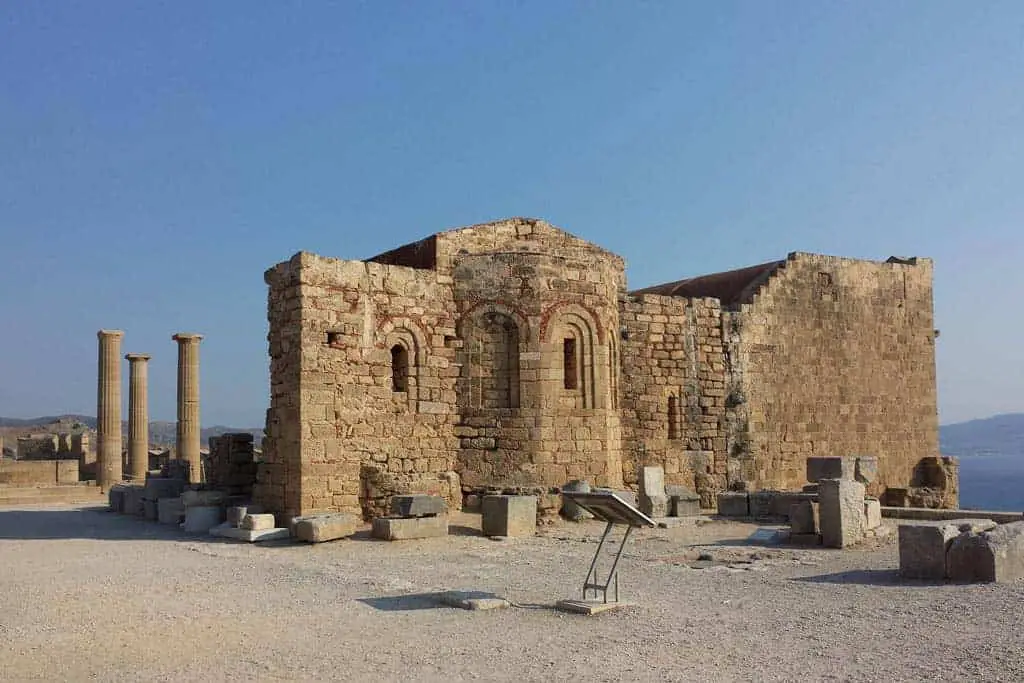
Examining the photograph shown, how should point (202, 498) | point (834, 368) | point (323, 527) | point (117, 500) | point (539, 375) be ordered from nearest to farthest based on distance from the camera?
point (323, 527)
point (202, 498)
point (539, 375)
point (117, 500)
point (834, 368)

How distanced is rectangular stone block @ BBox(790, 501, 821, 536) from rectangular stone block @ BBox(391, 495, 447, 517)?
4.78 m

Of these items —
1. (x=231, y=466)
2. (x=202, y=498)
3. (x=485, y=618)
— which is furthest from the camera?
(x=231, y=466)

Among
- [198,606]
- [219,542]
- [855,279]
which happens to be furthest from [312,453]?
[855,279]

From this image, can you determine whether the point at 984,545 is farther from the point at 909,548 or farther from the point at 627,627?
the point at 627,627

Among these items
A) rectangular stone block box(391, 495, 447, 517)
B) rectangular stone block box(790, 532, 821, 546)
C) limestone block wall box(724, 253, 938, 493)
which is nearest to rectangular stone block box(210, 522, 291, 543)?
rectangular stone block box(391, 495, 447, 517)

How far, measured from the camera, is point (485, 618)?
7.46m

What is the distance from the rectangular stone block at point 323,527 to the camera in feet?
40.1

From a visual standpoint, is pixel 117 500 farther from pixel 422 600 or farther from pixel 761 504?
pixel 761 504

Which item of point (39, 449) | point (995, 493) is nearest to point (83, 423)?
point (39, 449)

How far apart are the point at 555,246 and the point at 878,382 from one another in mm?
8729

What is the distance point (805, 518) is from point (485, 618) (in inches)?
234

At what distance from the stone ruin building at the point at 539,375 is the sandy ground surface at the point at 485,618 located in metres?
2.53

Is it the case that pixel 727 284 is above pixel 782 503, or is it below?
above

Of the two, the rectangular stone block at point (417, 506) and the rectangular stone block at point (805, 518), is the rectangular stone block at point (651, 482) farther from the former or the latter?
the rectangular stone block at point (417, 506)
